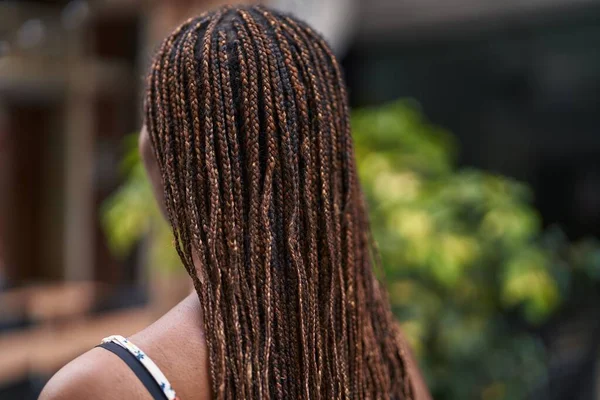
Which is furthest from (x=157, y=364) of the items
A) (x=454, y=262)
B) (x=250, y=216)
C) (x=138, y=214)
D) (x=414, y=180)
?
(x=414, y=180)

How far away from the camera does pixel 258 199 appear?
40.6 inches

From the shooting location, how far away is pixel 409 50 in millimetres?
5691

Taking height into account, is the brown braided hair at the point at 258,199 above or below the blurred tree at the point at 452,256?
above

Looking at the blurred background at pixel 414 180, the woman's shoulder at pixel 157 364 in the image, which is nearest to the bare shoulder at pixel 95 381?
the woman's shoulder at pixel 157 364

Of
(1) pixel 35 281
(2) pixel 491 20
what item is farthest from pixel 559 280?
(1) pixel 35 281

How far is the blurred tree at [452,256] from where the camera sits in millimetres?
2670

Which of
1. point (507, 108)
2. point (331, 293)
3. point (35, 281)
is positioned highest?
point (507, 108)

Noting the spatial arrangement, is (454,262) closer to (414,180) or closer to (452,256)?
(452,256)

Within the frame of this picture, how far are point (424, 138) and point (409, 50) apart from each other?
2553 mm

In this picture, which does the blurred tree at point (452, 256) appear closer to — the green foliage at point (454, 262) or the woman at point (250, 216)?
the green foliage at point (454, 262)

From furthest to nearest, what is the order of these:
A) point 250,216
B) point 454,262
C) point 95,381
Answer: point 454,262, point 250,216, point 95,381

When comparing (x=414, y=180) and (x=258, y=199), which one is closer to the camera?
(x=258, y=199)

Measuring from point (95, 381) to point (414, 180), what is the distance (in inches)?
84.3

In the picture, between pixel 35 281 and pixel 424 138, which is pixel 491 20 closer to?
pixel 424 138
